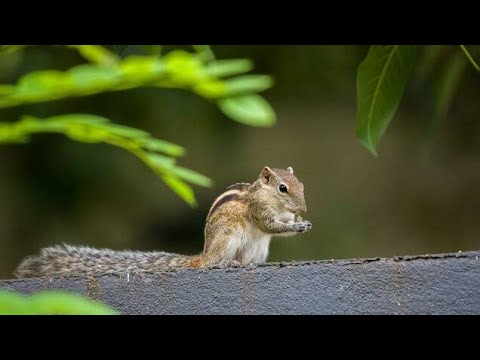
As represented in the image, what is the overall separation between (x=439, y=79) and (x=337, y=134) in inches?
222

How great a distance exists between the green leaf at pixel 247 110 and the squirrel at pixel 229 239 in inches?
98.3

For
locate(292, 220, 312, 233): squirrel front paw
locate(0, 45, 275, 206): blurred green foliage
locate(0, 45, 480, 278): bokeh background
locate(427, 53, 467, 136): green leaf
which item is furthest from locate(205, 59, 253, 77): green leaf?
locate(0, 45, 480, 278): bokeh background

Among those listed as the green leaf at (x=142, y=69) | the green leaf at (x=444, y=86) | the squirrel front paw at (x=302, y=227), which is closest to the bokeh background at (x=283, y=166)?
the squirrel front paw at (x=302, y=227)

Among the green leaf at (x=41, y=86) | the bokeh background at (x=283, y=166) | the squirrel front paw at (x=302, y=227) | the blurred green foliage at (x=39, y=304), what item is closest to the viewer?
the blurred green foliage at (x=39, y=304)

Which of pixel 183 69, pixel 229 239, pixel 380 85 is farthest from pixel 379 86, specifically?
pixel 229 239

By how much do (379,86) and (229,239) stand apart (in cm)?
202

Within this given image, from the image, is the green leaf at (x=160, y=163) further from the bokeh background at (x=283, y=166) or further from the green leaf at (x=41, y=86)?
the bokeh background at (x=283, y=166)

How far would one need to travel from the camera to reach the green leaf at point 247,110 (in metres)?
1.15

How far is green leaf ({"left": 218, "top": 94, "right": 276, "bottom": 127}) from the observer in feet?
3.76

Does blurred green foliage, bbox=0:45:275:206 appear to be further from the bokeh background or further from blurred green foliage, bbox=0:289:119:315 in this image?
the bokeh background

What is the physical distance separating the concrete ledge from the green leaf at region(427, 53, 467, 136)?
43 cm

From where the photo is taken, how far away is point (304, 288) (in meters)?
2.39

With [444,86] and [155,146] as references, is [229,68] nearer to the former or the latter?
[155,146]
